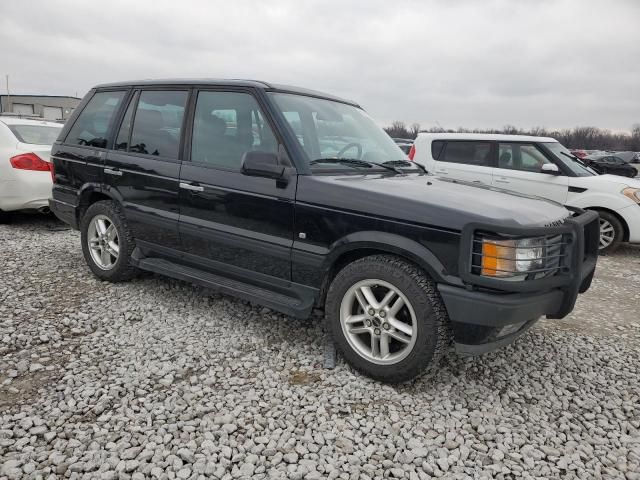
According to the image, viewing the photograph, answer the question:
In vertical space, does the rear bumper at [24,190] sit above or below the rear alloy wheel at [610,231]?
above

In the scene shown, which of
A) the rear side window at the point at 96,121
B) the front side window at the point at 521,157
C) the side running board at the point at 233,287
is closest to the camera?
the side running board at the point at 233,287

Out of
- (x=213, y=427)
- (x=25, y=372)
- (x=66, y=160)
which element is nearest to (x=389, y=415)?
(x=213, y=427)

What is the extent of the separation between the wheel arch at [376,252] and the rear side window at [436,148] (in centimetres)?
529

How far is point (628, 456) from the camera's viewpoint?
2.38m

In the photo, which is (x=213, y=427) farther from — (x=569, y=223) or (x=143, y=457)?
(x=569, y=223)

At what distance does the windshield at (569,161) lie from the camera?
7029mm

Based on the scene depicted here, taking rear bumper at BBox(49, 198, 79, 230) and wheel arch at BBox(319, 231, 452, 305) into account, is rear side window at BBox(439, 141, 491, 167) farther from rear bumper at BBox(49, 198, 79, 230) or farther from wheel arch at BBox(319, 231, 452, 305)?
rear bumper at BBox(49, 198, 79, 230)

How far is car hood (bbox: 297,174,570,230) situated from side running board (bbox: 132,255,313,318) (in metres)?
0.72

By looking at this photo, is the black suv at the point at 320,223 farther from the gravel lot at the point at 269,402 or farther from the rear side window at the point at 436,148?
the rear side window at the point at 436,148

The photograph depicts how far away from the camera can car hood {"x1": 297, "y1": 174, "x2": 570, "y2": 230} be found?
2.61 m

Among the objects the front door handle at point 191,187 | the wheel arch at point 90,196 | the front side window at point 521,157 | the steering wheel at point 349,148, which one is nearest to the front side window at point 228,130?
the front door handle at point 191,187

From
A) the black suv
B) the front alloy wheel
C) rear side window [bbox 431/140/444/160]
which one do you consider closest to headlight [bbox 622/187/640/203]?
rear side window [bbox 431/140/444/160]

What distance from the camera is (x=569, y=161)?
716cm

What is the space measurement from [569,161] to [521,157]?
70 centimetres
